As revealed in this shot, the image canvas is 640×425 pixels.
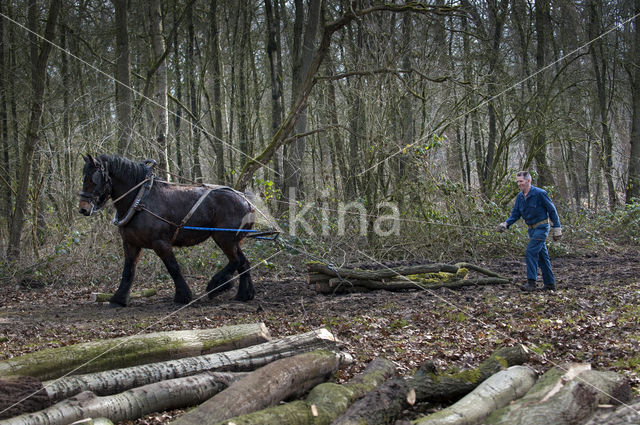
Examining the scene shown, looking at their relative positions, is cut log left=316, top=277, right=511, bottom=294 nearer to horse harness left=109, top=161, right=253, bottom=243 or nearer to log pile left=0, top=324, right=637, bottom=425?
horse harness left=109, top=161, right=253, bottom=243

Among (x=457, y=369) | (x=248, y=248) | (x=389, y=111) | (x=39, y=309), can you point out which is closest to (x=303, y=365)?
(x=457, y=369)

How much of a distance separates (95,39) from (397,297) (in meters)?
12.1

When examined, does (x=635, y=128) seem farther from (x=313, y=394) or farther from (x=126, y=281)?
(x=313, y=394)

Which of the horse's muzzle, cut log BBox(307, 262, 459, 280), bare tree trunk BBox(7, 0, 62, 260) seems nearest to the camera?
the horse's muzzle

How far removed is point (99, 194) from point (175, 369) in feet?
13.2

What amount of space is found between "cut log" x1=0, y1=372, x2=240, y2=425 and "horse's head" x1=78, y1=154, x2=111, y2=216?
4.12 metres

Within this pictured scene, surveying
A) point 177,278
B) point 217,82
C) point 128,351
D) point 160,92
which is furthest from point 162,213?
point 217,82

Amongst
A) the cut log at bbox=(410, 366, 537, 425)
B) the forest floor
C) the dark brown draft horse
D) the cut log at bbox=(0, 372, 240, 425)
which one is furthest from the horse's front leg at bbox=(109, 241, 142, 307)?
the cut log at bbox=(410, 366, 537, 425)

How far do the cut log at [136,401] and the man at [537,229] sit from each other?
552 centimetres

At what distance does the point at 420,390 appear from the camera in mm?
4305

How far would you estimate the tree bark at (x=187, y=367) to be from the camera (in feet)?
14.3

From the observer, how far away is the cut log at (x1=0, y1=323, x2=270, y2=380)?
4.59 metres

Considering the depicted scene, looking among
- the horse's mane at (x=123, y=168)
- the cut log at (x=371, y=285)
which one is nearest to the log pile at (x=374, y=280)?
the cut log at (x=371, y=285)

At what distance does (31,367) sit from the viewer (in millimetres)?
4551
